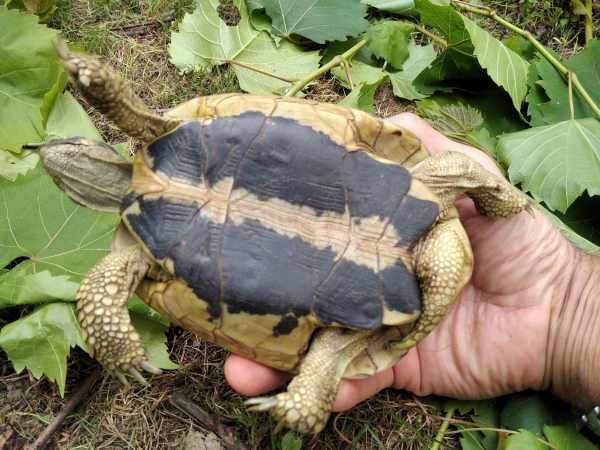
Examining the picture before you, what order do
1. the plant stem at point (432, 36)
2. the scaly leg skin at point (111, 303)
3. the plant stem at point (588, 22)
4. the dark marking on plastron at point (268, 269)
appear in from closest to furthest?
the dark marking on plastron at point (268, 269) → the scaly leg skin at point (111, 303) → the plant stem at point (432, 36) → the plant stem at point (588, 22)

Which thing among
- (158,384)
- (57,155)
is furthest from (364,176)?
(158,384)

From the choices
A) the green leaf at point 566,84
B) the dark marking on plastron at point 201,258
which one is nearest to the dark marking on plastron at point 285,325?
the dark marking on plastron at point 201,258

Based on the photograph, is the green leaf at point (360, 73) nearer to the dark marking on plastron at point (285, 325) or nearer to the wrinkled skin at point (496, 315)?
the wrinkled skin at point (496, 315)

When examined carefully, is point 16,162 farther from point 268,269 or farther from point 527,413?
point 527,413

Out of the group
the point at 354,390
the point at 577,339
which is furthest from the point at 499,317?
the point at 354,390

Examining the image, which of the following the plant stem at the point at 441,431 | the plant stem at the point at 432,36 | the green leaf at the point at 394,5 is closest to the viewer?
the plant stem at the point at 441,431

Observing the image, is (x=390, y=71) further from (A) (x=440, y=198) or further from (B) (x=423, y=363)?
(B) (x=423, y=363)

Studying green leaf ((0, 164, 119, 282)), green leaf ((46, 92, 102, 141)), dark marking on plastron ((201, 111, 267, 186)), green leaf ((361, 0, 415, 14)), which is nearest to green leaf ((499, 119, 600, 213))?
green leaf ((361, 0, 415, 14))
